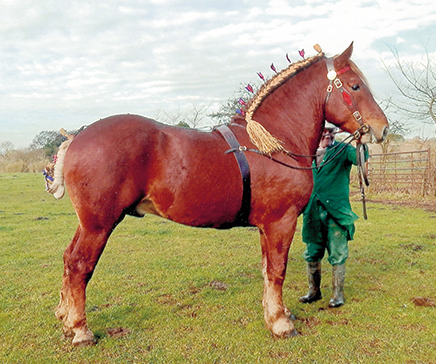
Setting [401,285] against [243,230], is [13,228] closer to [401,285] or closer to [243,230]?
[243,230]

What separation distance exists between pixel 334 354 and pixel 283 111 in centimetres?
238

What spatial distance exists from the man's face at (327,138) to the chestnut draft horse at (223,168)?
65cm

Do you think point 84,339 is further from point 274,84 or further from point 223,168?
point 274,84

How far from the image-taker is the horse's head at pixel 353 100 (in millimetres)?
3633

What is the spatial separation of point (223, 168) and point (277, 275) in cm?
122

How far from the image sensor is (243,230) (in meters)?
8.88

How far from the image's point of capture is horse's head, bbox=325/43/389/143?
11.9ft

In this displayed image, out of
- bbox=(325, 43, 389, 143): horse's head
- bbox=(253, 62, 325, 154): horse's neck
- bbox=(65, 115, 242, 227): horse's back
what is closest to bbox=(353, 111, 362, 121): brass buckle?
bbox=(325, 43, 389, 143): horse's head

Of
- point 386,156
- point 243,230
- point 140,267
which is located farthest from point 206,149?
point 386,156

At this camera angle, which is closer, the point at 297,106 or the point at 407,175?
the point at 297,106

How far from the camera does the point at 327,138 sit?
4.53 meters

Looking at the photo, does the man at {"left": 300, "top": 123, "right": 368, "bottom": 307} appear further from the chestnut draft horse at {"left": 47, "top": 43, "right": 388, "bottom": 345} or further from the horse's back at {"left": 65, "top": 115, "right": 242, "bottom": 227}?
the horse's back at {"left": 65, "top": 115, "right": 242, "bottom": 227}

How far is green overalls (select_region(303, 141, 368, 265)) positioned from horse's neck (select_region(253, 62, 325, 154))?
0.66 metres

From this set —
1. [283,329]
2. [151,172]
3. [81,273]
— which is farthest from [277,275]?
[81,273]
